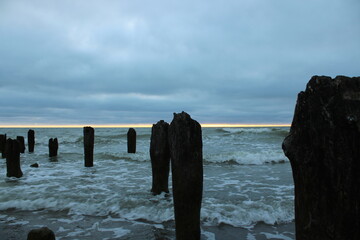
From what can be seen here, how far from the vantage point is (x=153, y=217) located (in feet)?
18.8

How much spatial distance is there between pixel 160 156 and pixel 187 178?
9.78 ft

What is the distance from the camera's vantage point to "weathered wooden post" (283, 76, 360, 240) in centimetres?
221

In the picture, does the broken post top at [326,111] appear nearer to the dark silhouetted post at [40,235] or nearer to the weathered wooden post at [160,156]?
the dark silhouetted post at [40,235]

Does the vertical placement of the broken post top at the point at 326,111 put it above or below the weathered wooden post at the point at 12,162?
above

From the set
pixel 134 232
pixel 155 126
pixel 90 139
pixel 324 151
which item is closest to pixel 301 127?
pixel 324 151

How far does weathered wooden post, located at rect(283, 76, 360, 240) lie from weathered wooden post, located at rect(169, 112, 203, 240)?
1852 millimetres

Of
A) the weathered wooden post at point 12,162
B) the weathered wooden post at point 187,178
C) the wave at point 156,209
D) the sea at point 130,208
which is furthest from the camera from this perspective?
the weathered wooden post at point 12,162

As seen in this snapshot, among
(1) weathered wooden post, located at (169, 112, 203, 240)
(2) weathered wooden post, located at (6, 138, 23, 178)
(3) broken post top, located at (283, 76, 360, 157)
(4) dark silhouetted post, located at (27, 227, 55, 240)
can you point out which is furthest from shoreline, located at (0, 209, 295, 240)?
(2) weathered wooden post, located at (6, 138, 23, 178)

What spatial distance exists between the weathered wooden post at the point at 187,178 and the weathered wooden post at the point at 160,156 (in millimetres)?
2772

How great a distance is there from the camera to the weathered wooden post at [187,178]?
4184 mm

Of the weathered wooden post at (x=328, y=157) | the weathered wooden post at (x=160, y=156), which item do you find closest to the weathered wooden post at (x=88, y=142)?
the weathered wooden post at (x=160, y=156)

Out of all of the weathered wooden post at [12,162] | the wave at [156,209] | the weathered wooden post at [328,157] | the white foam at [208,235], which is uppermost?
the weathered wooden post at [328,157]

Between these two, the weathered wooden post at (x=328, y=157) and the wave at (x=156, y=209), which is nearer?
the weathered wooden post at (x=328, y=157)

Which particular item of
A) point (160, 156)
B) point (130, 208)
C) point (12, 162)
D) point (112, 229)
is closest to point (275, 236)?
Answer: point (112, 229)
